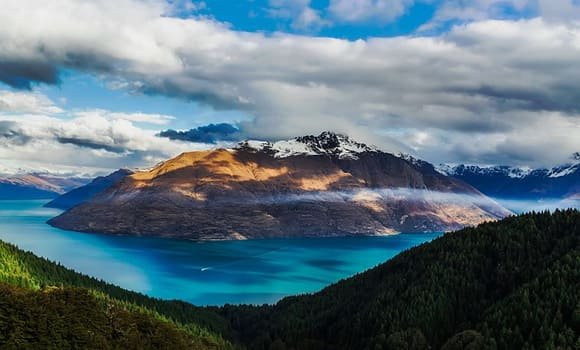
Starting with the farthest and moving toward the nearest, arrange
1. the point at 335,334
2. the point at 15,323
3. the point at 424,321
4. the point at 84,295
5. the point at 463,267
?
the point at 463,267 < the point at 335,334 < the point at 424,321 < the point at 84,295 < the point at 15,323

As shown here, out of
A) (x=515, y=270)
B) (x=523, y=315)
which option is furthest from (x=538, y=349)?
(x=515, y=270)

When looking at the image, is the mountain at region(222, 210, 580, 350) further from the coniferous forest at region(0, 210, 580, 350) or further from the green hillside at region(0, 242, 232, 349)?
the green hillside at region(0, 242, 232, 349)

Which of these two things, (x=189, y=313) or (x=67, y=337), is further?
(x=189, y=313)

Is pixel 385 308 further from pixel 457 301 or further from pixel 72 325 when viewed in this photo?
pixel 72 325

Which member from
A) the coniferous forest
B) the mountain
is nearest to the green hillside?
the coniferous forest

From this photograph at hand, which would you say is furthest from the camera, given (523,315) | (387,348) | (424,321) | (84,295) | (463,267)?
(463,267)

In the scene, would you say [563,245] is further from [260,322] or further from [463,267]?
[260,322]

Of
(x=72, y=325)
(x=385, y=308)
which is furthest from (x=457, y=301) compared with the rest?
(x=72, y=325)
